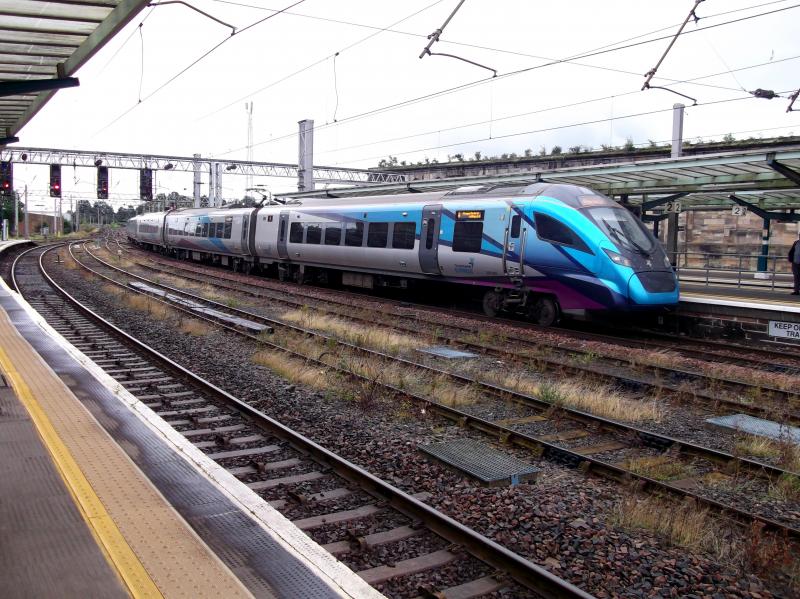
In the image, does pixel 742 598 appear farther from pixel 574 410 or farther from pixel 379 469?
pixel 574 410

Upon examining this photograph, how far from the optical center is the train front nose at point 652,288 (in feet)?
41.7

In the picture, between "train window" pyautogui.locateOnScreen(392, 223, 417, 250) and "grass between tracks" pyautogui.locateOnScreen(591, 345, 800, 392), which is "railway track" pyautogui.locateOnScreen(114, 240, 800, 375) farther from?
"train window" pyautogui.locateOnScreen(392, 223, 417, 250)

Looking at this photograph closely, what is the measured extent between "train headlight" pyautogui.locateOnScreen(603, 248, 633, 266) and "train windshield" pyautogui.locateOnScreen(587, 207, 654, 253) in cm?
28

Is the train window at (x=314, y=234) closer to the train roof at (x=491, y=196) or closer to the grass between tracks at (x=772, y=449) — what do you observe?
the train roof at (x=491, y=196)

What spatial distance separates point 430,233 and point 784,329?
773cm

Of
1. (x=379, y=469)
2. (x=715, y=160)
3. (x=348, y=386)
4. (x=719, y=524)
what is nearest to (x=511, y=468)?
(x=379, y=469)

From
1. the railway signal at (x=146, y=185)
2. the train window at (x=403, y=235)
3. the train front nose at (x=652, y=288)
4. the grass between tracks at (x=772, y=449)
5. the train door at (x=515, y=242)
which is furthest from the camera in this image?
the railway signal at (x=146, y=185)

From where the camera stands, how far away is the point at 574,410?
7.75 metres

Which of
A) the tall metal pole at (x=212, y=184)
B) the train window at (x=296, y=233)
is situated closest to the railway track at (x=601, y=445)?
the train window at (x=296, y=233)

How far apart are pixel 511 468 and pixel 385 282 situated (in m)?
13.7

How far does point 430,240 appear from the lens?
16484 millimetres

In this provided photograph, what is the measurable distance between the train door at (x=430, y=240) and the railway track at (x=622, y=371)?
125 cm

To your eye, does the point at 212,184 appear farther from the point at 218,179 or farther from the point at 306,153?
the point at 306,153

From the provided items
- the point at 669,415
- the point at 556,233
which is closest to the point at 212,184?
the point at 556,233
